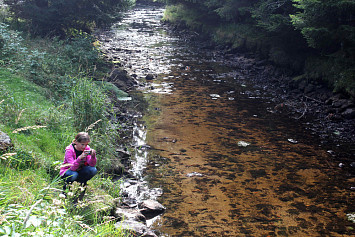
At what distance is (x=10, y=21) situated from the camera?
1430 cm

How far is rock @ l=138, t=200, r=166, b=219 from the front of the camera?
5.84 m

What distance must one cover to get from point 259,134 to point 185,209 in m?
4.40

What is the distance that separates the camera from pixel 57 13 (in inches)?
554

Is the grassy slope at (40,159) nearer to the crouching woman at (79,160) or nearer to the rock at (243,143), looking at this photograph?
the crouching woman at (79,160)

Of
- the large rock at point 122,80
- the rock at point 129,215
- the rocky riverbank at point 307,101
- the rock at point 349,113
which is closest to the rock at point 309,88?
the rocky riverbank at point 307,101

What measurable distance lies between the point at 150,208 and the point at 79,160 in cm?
185

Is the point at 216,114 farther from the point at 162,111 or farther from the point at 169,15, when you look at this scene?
the point at 169,15

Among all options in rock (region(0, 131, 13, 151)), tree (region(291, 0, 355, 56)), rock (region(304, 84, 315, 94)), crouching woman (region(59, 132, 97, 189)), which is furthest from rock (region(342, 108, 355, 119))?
rock (region(0, 131, 13, 151))

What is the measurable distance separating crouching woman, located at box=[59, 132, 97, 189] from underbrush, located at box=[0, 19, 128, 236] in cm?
21

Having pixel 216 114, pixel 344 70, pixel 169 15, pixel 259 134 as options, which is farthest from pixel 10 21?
pixel 169 15

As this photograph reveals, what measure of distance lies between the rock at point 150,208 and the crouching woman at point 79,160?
1453 mm

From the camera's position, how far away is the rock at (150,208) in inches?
230

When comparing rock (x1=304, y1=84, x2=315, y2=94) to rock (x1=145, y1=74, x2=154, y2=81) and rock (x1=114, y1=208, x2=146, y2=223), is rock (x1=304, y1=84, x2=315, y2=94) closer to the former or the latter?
rock (x1=145, y1=74, x2=154, y2=81)

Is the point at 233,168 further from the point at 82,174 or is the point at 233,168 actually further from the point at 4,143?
the point at 4,143
